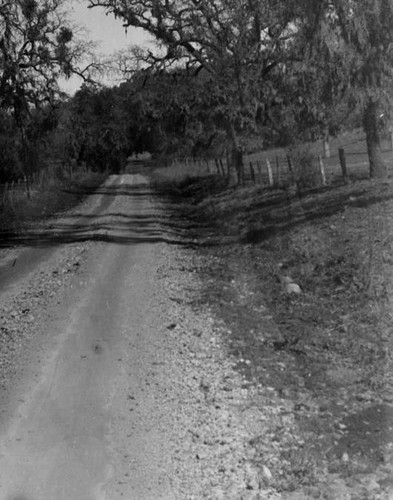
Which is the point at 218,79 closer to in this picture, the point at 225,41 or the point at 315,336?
the point at 225,41

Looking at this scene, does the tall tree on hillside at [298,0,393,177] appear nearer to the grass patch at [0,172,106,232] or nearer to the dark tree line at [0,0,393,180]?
the dark tree line at [0,0,393,180]

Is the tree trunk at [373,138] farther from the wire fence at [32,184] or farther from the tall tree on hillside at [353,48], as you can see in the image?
the wire fence at [32,184]

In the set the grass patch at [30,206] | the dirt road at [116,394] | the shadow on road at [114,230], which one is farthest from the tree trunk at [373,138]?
the grass patch at [30,206]

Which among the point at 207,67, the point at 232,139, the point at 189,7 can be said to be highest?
the point at 189,7

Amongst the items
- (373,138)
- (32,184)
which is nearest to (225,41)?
(373,138)

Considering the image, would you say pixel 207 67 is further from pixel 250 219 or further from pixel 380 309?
pixel 380 309

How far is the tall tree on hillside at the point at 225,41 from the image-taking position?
26359 mm

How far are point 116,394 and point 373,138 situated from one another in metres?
14.5

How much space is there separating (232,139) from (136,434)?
80.0 feet

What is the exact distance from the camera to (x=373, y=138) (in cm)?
1903

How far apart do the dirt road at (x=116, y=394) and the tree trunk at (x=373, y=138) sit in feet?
27.8

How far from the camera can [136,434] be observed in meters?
5.57

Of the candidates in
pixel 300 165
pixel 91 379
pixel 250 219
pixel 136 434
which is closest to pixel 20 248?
→ pixel 250 219

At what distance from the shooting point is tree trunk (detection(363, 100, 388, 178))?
18.5 metres
